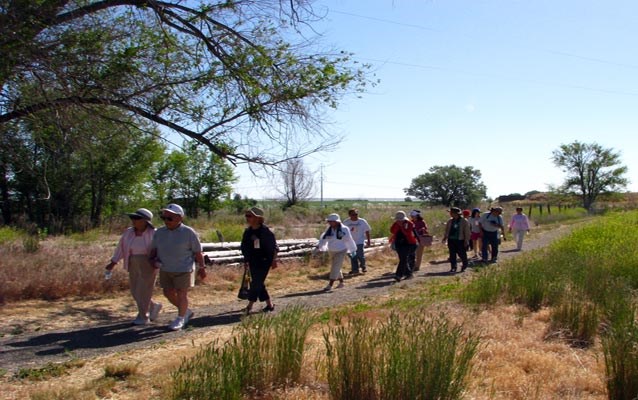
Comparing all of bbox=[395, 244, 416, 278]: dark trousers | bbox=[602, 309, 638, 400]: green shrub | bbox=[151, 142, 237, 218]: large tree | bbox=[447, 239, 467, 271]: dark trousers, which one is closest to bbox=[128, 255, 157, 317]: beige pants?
bbox=[602, 309, 638, 400]: green shrub

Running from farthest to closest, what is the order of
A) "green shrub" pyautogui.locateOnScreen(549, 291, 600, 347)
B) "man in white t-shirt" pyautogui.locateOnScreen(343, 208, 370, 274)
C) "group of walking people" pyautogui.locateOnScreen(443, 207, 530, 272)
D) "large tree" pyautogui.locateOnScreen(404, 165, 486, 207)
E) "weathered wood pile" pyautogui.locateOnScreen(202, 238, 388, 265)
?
1. "large tree" pyautogui.locateOnScreen(404, 165, 486, 207)
2. "group of walking people" pyautogui.locateOnScreen(443, 207, 530, 272)
3. "man in white t-shirt" pyautogui.locateOnScreen(343, 208, 370, 274)
4. "weathered wood pile" pyautogui.locateOnScreen(202, 238, 388, 265)
5. "green shrub" pyautogui.locateOnScreen(549, 291, 600, 347)

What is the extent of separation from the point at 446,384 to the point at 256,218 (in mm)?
5187

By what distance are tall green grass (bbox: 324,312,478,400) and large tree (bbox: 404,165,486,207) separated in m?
64.9

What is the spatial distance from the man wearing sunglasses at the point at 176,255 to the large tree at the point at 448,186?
62.2 metres

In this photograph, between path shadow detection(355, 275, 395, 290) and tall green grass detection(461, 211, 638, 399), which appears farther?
path shadow detection(355, 275, 395, 290)

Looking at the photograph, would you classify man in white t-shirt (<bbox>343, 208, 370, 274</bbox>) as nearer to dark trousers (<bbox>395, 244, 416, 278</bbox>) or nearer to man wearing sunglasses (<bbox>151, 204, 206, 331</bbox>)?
dark trousers (<bbox>395, 244, 416, 278</bbox>)

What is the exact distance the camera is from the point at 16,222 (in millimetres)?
24984

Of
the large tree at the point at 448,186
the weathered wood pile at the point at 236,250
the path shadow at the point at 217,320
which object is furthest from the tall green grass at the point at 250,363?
the large tree at the point at 448,186

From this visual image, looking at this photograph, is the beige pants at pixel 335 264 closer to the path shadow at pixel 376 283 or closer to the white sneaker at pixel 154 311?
the path shadow at pixel 376 283

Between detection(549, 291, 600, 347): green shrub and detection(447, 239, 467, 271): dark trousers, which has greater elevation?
detection(447, 239, 467, 271): dark trousers

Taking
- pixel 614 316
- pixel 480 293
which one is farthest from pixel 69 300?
pixel 614 316

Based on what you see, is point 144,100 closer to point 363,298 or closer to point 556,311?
point 363,298

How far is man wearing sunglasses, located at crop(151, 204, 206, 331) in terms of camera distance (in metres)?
8.28

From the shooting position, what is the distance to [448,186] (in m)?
72.0
